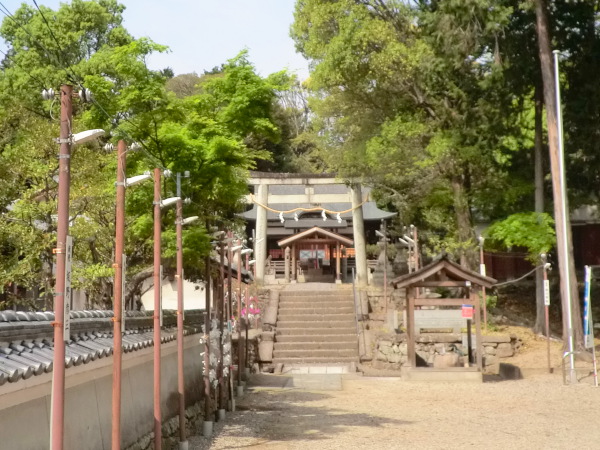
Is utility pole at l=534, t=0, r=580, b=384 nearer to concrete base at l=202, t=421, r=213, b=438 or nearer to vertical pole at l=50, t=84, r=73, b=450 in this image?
concrete base at l=202, t=421, r=213, b=438

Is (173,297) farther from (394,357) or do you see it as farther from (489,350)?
(489,350)

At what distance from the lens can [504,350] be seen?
1055 inches

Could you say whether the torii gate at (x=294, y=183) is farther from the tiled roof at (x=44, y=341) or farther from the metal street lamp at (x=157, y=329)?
the tiled roof at (x=44, y=341)

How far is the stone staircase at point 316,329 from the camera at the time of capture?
29.2 meters

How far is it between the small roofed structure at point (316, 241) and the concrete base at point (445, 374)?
19476mm

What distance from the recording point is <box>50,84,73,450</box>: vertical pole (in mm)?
7184

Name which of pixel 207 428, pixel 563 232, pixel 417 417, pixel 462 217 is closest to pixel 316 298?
pixel 462 217

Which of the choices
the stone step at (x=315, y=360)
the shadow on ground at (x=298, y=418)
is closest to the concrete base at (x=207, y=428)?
the shadow on ground at (x=298, y=418)

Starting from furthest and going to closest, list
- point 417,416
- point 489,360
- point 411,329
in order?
1. point 489,360
2. point 411,329
3. point 417,416

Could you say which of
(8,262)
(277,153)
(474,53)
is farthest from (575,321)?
(277,153)

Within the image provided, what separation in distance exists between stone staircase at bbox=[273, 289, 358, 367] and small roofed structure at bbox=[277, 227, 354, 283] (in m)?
6.60

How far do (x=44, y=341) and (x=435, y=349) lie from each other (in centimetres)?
1964

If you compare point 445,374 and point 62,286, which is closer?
point 62,286

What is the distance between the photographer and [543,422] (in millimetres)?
15641
